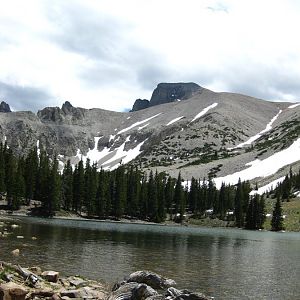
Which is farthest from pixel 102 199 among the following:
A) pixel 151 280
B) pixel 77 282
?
pixel 77 282

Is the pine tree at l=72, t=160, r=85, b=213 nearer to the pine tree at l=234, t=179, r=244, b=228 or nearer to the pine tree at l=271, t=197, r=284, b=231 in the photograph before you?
the pine tree at l=234, t=179, r=244, b=228

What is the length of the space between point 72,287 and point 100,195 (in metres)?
120

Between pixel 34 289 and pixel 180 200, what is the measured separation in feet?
496

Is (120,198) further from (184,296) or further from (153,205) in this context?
(184,296)

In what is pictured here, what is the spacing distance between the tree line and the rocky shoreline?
96.2 m

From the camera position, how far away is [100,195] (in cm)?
14625

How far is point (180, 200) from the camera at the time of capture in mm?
172875

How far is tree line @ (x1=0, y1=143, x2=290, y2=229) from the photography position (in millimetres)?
128000

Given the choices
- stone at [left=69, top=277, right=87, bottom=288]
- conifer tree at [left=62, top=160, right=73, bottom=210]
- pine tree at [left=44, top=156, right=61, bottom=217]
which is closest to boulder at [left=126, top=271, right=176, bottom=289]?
stone at [left=69, top=277, right=87, bottom=288]

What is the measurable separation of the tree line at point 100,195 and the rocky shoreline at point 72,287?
96.2 meters

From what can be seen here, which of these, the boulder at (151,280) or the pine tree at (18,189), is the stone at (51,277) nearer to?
the boulder at (151,280)

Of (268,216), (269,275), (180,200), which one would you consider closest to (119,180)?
(180,200)

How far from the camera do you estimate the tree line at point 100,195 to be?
5039 inches

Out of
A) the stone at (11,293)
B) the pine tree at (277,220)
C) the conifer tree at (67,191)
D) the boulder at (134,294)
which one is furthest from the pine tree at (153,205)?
the stone at (11,293)
